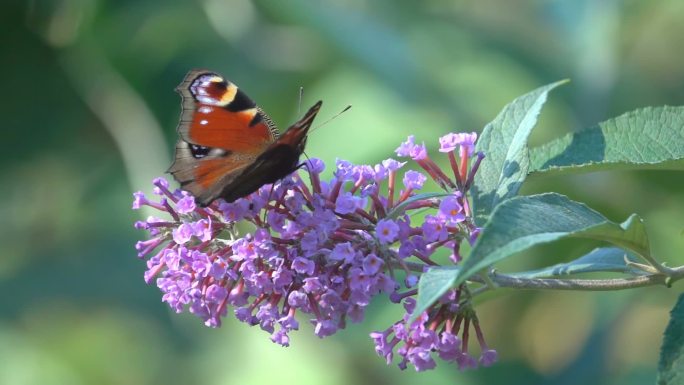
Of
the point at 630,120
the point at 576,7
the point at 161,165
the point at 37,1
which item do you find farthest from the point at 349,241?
the point at 37,1

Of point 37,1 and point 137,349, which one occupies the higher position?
point 37,1

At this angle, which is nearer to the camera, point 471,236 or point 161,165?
point 471,236

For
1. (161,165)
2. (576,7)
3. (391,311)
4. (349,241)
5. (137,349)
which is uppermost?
(349,241)

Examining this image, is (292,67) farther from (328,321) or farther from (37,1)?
(328,321)

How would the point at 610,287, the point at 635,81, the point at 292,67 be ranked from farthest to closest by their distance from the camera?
1. the point at 292,67
2. the point at 635,81
3. the point at 610,287

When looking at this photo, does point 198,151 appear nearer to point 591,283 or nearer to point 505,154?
point 505,154

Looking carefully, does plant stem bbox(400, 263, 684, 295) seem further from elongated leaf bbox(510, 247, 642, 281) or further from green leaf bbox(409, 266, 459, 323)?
green leaf bbox(409, 266, 459, 323)

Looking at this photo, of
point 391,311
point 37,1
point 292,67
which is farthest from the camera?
point 37,1

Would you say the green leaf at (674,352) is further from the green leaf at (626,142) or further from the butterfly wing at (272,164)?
the butterfly wing at (272,164)
